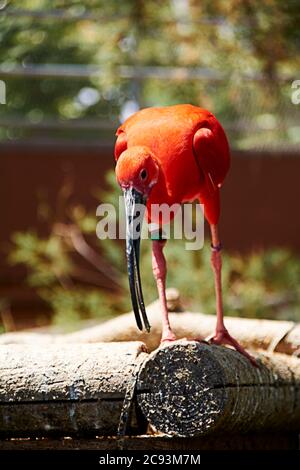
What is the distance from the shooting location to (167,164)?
9.95 ft

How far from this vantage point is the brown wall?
29.9 ft

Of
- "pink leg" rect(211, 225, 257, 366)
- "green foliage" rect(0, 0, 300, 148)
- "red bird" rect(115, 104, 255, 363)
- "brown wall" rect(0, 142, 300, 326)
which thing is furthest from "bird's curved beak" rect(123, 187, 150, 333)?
"brown wall" rect(0, 142, 300, 326)

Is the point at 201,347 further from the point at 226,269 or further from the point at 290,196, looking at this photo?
the point at 290,196

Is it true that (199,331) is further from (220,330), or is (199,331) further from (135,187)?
(135,187)

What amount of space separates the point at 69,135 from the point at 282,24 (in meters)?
3.44

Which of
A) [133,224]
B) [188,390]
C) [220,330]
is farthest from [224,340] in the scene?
[133,224]

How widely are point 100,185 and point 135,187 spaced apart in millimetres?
6211

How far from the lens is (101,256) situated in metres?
8.77

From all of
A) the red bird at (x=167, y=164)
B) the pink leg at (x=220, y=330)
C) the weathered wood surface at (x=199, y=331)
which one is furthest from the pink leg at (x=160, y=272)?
the weathered wood surface at (x=199, y=331)

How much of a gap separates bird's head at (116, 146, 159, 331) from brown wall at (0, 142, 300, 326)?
6.01 metres

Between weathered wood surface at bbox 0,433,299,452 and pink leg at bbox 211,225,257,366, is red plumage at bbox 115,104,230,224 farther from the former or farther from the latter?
weathered wood surface at bbox 0,433,299,452

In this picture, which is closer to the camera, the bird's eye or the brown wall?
the bird's eye

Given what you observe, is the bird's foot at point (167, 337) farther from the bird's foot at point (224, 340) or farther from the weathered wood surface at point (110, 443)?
the weathered wood surface at point (110, 443)
